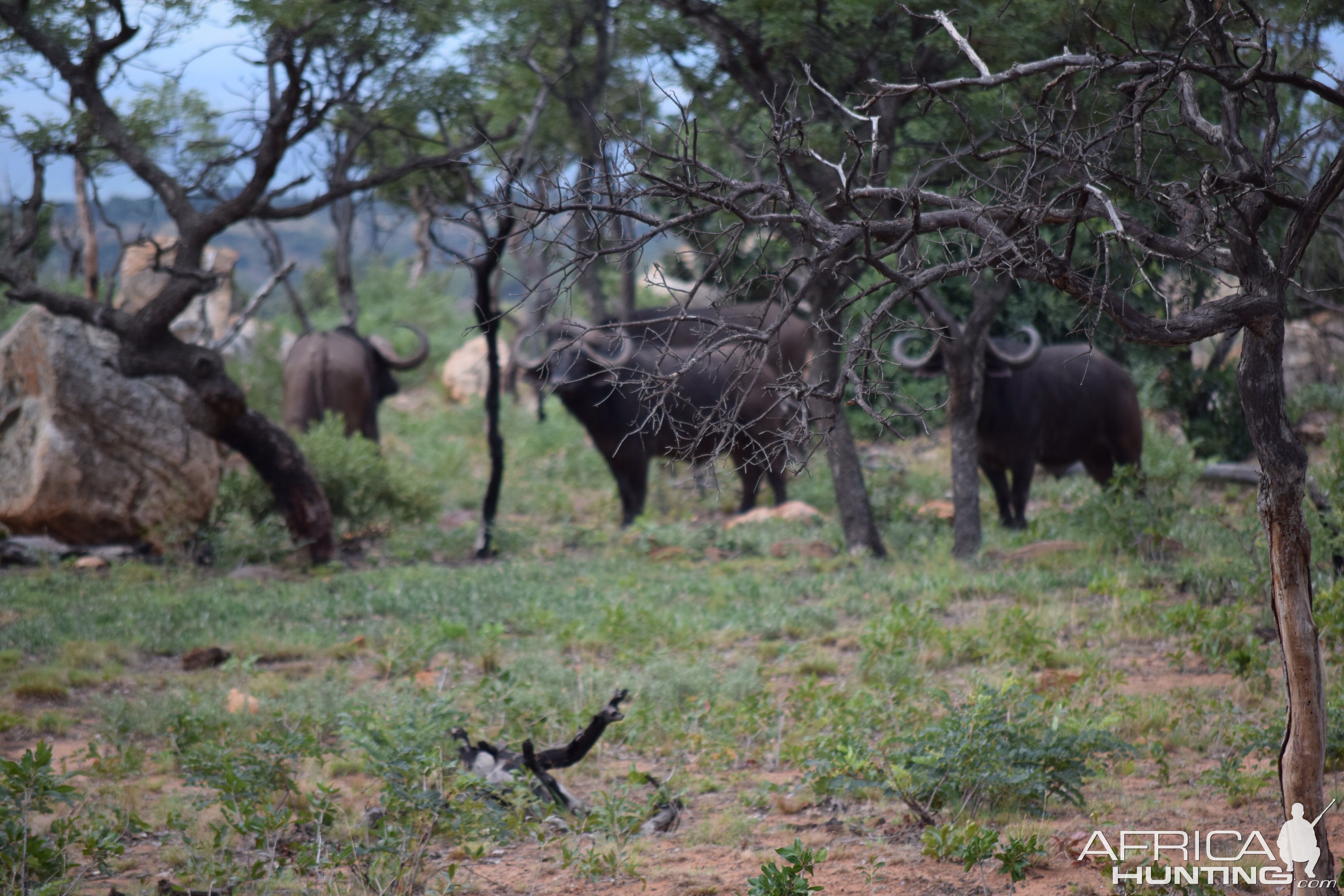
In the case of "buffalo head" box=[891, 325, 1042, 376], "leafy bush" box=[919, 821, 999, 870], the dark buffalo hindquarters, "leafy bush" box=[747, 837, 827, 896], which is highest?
"buffalo head" box=[891, 325, 1042, 376]

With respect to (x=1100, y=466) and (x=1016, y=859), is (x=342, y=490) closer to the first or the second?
(x=1100, y=466)

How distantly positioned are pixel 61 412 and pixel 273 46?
3777mm

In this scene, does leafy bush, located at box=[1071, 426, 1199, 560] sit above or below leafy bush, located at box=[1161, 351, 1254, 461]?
below

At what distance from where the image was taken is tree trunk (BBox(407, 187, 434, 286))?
62.8 feet

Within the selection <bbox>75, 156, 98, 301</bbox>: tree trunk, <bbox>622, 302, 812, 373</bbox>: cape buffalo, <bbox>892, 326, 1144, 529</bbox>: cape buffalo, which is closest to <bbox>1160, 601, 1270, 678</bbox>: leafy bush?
<bbox>622, 302, 812, 373</bbox>: cape buffalo

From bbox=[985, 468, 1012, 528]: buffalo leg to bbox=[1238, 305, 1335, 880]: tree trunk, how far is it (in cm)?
791

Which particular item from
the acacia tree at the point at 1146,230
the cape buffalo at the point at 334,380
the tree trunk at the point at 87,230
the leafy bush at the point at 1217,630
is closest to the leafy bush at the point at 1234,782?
the acacia tree at the point at 1146,230

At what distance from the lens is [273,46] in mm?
9797

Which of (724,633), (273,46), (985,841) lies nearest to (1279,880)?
(985,841)

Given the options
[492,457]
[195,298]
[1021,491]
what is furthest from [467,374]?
[1021,491]

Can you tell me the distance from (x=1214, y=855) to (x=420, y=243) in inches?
951

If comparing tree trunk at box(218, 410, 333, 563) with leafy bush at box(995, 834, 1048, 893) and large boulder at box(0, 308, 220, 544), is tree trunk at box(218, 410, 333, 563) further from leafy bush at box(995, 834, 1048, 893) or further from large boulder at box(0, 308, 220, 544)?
leafy bush at box(995, 834, 1048, 893)

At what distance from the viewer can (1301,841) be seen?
324cm

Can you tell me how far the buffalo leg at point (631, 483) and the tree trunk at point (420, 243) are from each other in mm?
5881
